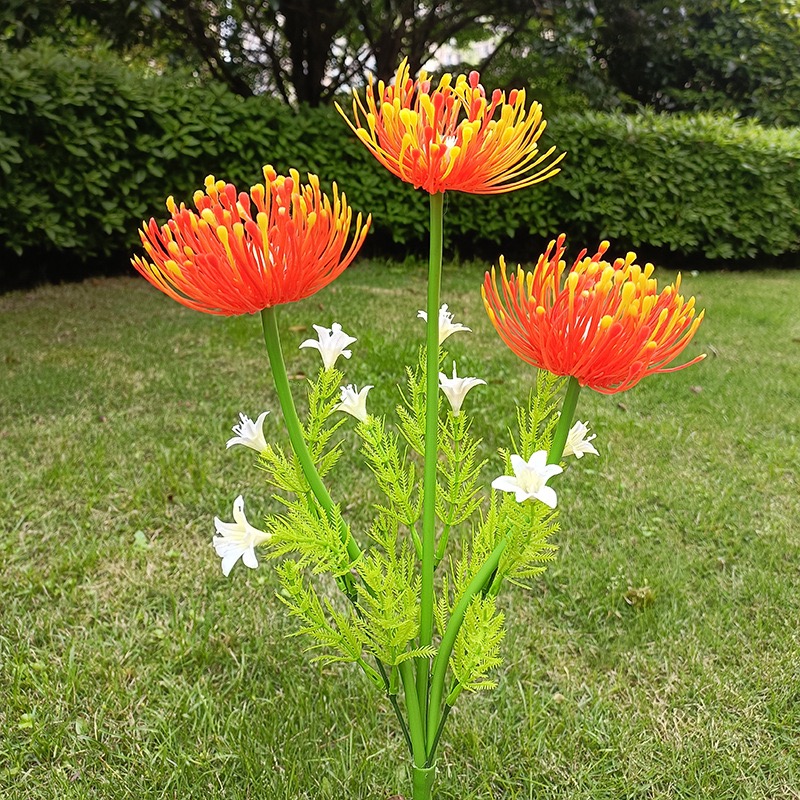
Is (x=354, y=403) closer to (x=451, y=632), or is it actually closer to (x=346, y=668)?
(x=451, y=632)

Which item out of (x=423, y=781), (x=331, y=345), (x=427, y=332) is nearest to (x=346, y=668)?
(x=423, y=781)

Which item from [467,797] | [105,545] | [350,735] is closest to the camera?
[467,797]

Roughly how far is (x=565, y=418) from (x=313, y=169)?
6093 mm

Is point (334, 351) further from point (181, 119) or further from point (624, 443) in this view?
point (181, 119)

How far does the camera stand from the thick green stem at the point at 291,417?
857 millimetres

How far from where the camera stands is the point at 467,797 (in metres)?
1.46

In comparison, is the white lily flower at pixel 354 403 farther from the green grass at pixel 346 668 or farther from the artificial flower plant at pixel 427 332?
the green grass at pixel 346 668

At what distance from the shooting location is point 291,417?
904 millimetres

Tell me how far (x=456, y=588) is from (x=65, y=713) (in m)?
1.11

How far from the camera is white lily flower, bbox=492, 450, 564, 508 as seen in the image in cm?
77

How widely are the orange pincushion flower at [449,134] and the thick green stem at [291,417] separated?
0.81ft

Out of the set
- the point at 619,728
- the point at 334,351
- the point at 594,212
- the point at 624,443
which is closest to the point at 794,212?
the point at 594,212

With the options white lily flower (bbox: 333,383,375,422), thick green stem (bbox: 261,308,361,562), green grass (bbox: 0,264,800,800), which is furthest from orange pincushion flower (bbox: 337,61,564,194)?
green grass (bbox: 0,264,800,800)

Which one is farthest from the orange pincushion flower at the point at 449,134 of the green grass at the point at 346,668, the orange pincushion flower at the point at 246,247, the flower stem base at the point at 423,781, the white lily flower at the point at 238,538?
the green grass at the point at 346,668
